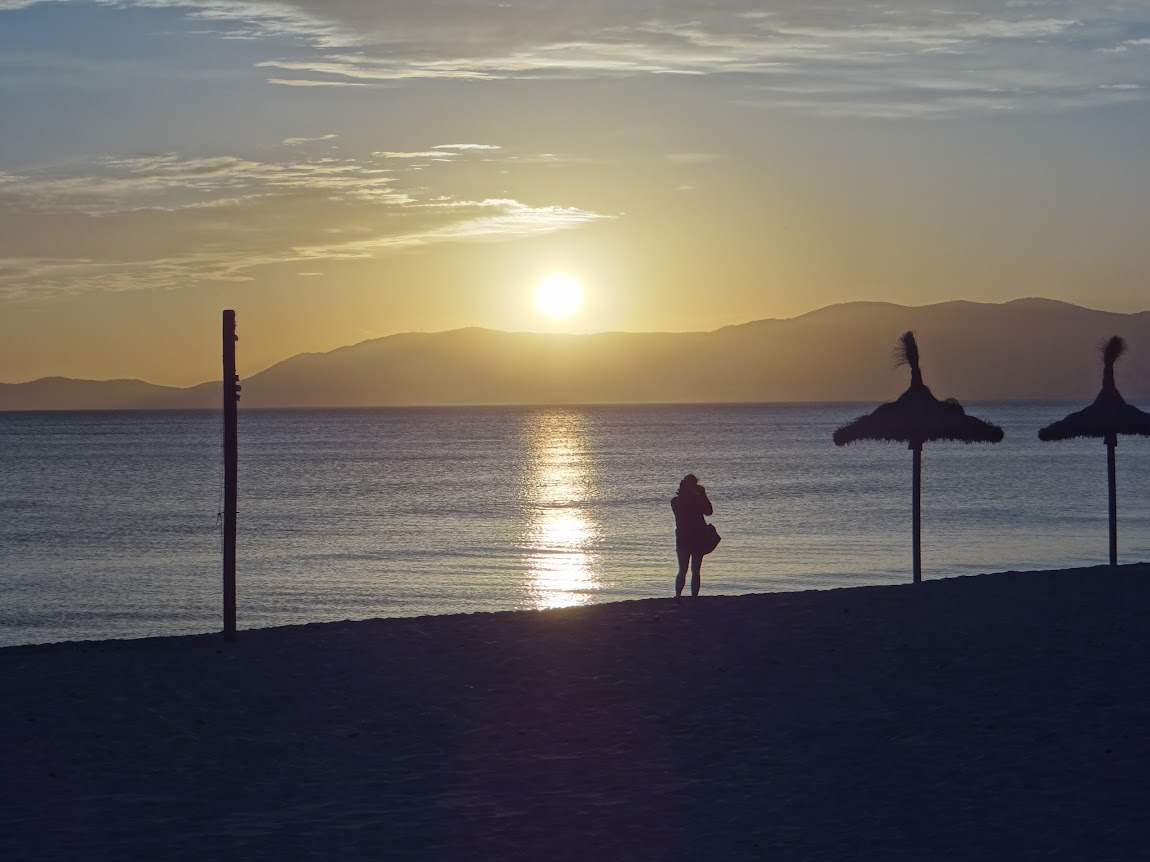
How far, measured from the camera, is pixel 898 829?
6969mm

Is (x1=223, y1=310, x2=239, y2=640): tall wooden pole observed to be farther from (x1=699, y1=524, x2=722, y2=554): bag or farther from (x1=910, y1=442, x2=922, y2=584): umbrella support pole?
(x1=910, y1=442, x2=922, y2=584): umbrella support pole

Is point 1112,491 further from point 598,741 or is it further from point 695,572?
point 598,741

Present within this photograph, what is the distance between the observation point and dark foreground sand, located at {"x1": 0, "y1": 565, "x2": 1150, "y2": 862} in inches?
272

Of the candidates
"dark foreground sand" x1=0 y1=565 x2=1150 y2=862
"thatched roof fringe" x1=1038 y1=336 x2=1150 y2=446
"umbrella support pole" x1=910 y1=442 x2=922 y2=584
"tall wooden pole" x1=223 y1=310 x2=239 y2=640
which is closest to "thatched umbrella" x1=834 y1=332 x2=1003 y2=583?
"umbrella support pole" x1=910 y1=442 x2=922 y2=584

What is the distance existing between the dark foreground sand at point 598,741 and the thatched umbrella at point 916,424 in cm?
663

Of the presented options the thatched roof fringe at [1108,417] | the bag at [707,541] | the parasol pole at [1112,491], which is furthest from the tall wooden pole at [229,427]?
the parasol pole at [1112,491]

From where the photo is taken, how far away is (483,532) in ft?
143

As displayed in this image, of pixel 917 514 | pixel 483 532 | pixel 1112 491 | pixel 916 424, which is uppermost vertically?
pixel 916 424

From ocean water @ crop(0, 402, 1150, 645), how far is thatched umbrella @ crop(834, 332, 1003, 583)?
231 inches

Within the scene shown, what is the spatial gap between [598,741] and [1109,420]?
15.5 metres

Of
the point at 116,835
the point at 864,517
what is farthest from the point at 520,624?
the point at 864,517

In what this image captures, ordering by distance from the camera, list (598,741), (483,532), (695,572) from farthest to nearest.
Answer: (483,532) → (695,572) → (598,741)

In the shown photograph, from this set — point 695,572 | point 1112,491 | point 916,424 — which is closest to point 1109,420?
point 1112,491

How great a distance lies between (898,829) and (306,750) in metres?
3.87
